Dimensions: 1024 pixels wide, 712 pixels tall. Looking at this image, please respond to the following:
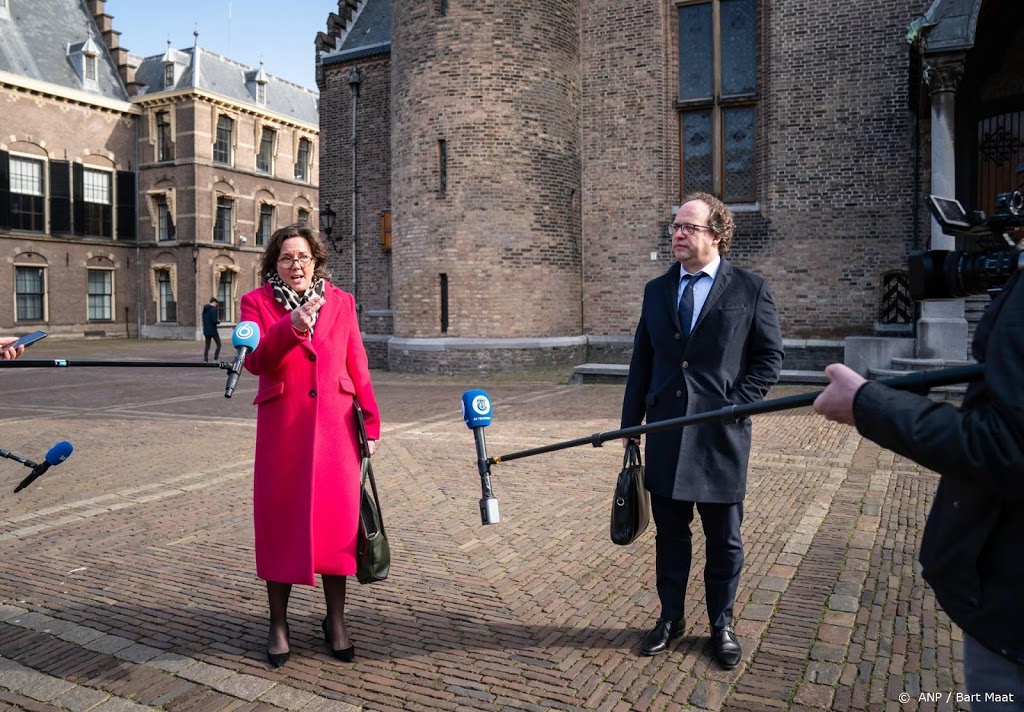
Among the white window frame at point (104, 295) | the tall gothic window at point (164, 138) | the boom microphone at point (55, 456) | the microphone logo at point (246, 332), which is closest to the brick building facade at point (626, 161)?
the boom microphone at point (55, 456)

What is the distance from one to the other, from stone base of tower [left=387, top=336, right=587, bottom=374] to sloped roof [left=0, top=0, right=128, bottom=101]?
24668 mm

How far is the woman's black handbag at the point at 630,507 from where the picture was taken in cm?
339

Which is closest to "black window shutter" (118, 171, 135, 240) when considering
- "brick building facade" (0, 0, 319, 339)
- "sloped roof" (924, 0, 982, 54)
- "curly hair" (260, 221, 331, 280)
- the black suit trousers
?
"brick building facade" (0, 0, 319, 339)

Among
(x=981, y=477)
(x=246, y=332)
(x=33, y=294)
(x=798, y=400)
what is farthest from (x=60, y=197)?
(x=981, y=477)

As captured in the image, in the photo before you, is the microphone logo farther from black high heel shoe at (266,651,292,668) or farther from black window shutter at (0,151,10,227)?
black window shutter at (0,151,10,227)

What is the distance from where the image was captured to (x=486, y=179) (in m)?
16.0

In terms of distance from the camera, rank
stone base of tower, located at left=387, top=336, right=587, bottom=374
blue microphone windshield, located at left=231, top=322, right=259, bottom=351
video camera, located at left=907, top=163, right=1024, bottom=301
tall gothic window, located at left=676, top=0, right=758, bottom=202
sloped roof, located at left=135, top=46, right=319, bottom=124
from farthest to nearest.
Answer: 1. sloped roof, located at left=135, top=46, right=319, bottom=124
2. stone base of tower, located at left=387, top=336, right=587, bottom=374
3. tall gothic window, located at left=676, top=0, right=758, bottom=202
4. blue microphone windshield, located at left=231, top=322, right=259, bottom=351
5. video camera, located at left=907, top=163, right=1024, bottom=301

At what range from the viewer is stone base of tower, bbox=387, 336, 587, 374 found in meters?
16.3

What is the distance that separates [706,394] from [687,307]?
39 cm

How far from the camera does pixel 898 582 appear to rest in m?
4.22

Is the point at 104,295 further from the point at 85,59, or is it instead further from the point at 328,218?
the point at 328,218

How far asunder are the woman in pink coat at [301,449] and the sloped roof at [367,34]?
17444mm

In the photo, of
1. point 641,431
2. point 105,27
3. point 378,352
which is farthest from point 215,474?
point 105,27

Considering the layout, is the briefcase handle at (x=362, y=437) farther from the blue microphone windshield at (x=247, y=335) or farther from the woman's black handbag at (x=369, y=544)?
the blue microphone windshield at (x=247, y=335)
